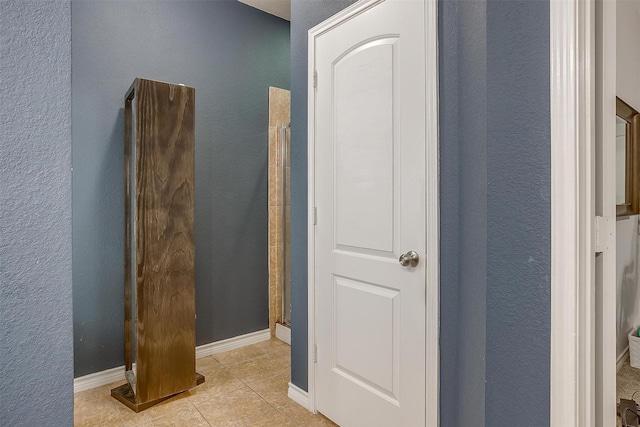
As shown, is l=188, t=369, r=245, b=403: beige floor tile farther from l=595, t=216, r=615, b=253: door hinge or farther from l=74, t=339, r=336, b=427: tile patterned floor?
l=595, t=216, r=615, b=253: door hinge

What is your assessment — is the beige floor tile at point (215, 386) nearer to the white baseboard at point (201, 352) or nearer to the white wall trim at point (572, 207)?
the white baseboard at point (201, 352)

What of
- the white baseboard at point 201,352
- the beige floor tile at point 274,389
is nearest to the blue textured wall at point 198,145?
the white baseboard at point 201,352

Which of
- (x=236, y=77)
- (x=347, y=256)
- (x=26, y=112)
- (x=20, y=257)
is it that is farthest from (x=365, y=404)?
(x=236, y=77)

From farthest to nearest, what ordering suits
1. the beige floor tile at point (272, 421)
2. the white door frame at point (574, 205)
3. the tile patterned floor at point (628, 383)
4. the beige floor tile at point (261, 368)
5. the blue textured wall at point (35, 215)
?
the beige floor tile at point (261, 368)
the tile patterned floor at point (628, 383)
the beige floor tile at point (272, 421)
the white door frame at point (574, 205)
the blue textured wall at point (35, 215)

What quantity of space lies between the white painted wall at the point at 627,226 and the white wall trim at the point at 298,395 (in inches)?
84.2

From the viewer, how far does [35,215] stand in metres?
0.80

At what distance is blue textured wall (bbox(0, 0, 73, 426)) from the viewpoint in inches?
30.4

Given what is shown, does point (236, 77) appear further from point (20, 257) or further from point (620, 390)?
point (620, 390)

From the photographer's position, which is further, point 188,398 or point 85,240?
point 85,240

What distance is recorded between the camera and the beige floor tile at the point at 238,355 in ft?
9.45

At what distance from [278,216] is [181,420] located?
1720 mm

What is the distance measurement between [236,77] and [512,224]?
2.58 m

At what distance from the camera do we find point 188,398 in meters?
2.34

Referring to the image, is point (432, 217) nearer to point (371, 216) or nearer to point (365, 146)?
point (371, 216)
